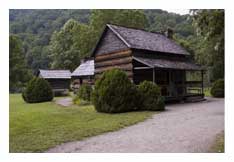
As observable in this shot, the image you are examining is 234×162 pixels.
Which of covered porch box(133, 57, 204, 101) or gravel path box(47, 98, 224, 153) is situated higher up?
covered porch box(133, 57, 204, 101)

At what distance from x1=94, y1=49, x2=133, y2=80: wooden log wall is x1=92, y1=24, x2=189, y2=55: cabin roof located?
84 centimetres

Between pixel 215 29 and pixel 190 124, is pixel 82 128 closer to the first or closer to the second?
pixel 190 124

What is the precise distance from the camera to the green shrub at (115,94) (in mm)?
13711

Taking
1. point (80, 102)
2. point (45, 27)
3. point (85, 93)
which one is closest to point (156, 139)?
point (80, 102)

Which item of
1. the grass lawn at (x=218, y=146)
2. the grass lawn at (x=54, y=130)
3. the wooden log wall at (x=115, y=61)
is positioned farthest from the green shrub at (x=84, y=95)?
the grass lawn at (x=218, y=146)

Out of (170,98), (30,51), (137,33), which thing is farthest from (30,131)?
(30,51)

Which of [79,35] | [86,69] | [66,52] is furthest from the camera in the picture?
[66,52]

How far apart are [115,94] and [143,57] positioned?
583 centimetres

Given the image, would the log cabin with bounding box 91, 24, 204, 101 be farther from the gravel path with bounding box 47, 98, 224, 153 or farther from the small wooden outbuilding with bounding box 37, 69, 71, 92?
the small wooden outbuilding with bounding box 37, 69, 71, 92

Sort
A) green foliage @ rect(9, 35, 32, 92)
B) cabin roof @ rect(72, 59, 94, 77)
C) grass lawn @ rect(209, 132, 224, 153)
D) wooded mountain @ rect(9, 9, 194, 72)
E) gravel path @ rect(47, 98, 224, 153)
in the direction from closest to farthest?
1. grass lawn @ rect(209, 132, 224, 153)
2. gravel path @ rect(47, 98, 224, 153)
3. wooded mountain @ rect(9, 9, 194, 72)
4. green foliage @ rect(9, 35, 32, 92)
5. cabin roof @ rect(72, 59, 94, 77)

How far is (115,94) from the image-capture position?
13.7 m

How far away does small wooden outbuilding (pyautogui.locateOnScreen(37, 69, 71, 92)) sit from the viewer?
99.9 feet

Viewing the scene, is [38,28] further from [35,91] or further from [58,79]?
[58,79]

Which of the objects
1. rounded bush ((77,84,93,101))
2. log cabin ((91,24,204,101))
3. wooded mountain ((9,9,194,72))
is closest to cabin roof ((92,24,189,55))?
log cabin ((91,24,204,101))
